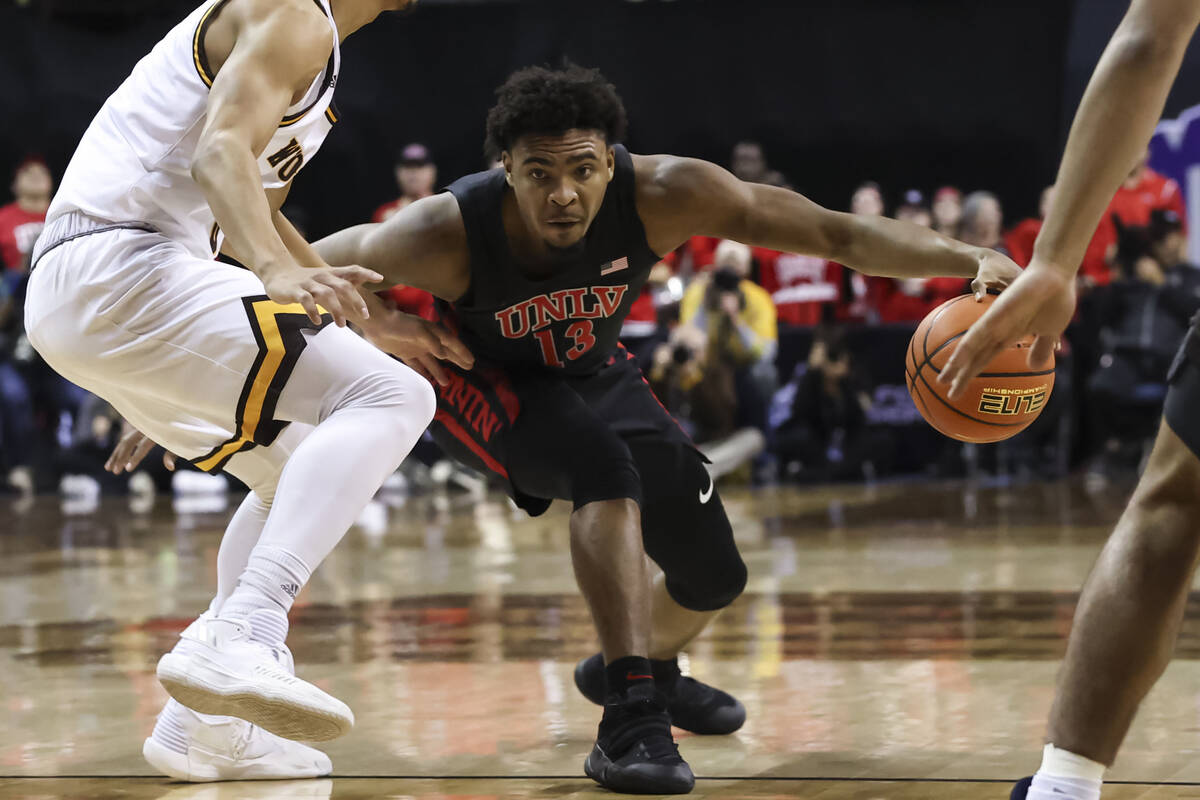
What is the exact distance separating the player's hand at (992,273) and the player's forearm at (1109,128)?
0.99 m

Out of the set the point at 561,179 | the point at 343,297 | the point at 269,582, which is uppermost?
the point at 561,179

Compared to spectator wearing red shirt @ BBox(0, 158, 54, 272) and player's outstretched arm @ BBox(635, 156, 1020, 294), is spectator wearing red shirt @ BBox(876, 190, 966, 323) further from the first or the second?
player's outstretched arm @ BBox(635, 156, 1020, 294)

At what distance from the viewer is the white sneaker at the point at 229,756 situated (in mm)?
3408

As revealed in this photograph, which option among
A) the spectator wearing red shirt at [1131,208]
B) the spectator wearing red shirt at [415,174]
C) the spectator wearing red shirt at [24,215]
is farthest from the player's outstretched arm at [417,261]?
the spectator wearing red shirt at [24,215]

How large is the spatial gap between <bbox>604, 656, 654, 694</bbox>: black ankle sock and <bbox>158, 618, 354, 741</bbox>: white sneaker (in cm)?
63

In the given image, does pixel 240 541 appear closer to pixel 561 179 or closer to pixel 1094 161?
pixel 561 179

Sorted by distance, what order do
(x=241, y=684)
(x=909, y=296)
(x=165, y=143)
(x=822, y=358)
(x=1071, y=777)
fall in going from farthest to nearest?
(x=909, y=296) < (x=822, y=358) < (x=165, y=143) < (x=241, y=684) < (x=1071, y=777)

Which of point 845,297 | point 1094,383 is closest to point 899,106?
point 845,297

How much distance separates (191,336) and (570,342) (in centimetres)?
105

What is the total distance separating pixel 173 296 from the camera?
320cm

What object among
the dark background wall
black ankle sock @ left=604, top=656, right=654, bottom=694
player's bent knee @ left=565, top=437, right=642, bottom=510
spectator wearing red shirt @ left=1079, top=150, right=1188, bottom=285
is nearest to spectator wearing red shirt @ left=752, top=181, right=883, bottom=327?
spectator wearing red shirt @ left=1079, top=150, right=1188, bottom=285

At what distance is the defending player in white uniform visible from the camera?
9.76 feet

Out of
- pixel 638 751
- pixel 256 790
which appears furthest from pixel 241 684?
pixel 638 751

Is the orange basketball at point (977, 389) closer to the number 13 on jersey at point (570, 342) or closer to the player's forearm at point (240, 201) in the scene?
the number 13 on jersey at point (570, 342)
